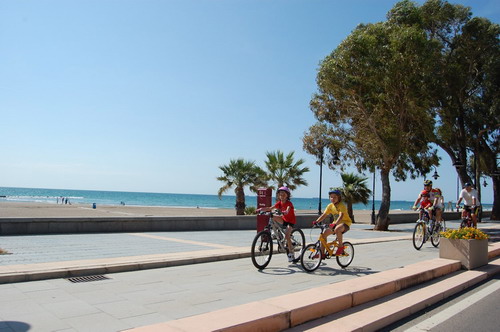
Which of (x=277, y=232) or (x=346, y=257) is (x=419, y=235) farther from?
(x=277, y=232)

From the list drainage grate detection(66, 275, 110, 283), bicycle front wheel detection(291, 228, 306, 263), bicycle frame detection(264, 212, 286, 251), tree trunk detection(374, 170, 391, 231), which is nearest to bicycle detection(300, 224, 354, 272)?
bicycle frame detection(264, 212, 286, 251)

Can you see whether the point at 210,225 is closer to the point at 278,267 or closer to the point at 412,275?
the point at 278,267

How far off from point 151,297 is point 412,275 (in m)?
4.43

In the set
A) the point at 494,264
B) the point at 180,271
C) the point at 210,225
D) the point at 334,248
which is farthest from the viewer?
the point at 210,225

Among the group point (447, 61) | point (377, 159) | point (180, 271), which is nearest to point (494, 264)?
point (180, 271)

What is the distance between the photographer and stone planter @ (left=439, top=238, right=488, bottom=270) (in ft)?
29.8

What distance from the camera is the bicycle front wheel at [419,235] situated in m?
12.7

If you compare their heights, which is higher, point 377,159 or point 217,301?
point 377,159

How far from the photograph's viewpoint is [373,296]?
6.16m

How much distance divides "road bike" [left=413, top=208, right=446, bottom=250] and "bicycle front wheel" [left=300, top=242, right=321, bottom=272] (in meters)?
Result: 5.47

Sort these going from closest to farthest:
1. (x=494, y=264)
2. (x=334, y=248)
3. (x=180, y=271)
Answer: (x=180, y=271) → (x=334, y=248) → (x=494, y=264)

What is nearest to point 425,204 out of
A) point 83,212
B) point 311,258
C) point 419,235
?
point 419,235

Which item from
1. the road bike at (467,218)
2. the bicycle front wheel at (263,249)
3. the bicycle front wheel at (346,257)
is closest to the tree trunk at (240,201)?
the road bike at (467,218)

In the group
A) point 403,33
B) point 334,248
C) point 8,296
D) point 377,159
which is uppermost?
point 403,33
